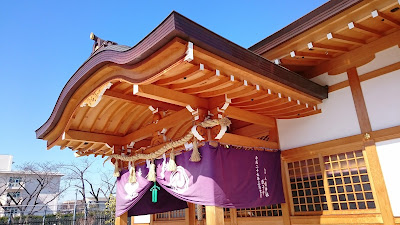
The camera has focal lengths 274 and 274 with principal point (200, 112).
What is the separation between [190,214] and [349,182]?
11.9 ft

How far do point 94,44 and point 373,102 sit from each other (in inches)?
173

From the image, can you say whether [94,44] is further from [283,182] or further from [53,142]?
[283,182]

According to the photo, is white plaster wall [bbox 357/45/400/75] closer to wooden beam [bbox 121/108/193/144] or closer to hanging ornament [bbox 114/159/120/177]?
wooden beam [bbox 121/108/193/144]

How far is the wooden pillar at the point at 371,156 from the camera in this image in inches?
145

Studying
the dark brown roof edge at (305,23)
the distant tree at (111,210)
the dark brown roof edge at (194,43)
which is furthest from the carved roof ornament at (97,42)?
the distant tree at (111,210)

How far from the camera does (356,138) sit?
13.5 feet

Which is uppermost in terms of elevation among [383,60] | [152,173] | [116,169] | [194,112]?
[383,60]

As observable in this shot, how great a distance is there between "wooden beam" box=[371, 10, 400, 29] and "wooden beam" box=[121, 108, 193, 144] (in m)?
2.72

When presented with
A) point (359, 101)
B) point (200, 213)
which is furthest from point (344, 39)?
point (200, 213)

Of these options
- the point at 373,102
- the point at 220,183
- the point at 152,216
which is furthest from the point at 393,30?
the point at 152,216

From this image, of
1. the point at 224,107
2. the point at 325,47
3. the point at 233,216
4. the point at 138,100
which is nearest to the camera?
the point at 224,107

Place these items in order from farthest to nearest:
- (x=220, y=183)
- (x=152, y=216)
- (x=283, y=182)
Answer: (x=152, y=216)
(x=283, y=182)
(x=220, y=183)

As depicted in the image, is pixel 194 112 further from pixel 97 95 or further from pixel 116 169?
pixel 116 169

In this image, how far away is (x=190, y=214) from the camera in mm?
6418
